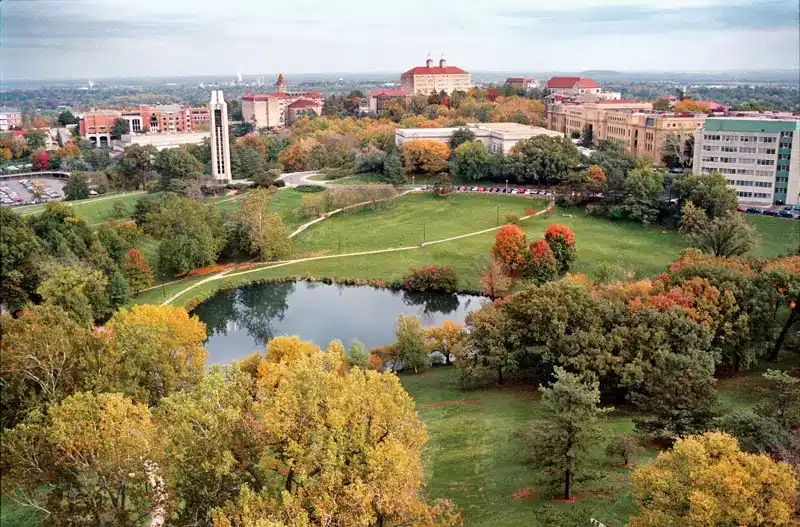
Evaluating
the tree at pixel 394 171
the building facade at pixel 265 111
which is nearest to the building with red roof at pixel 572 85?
the building facade at pixel 265 111

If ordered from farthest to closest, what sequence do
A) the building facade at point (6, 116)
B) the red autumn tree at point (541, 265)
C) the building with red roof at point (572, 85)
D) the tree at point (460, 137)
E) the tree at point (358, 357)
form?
the building with red roof at point (572, 85), the tree at point (460, 137), the red autumn tree at point (541, 265), the building facade at point (6, 116), the tree at point (358, 357)

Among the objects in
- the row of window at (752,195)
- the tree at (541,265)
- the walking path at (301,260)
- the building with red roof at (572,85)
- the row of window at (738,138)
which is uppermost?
the building with red roof at (572,85)

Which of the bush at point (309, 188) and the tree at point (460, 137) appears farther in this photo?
the tree at point (460, 137)

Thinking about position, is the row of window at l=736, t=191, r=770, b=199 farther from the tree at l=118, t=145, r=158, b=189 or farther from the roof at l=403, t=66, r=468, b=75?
the roof at l=403, t=66, r=468, b=75

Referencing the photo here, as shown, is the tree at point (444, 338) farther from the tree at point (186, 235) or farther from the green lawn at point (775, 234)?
the green lawn at point (775, 234)

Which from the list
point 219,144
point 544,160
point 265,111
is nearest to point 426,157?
point 544,160

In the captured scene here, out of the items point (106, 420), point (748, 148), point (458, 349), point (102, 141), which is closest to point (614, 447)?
point (458, 349)

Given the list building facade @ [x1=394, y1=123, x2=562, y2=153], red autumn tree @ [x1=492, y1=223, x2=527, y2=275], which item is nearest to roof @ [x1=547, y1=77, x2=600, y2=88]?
building facade @ [x1=394, y1=123, x2=562, y2=153]
